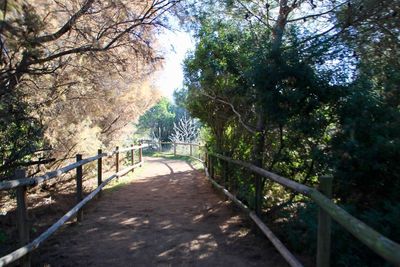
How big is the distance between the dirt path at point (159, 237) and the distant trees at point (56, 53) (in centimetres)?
183

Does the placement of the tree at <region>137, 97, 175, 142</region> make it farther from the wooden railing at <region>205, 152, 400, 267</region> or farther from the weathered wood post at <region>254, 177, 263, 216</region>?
the wooden railing at <region>205, 152, 400, 267</region>

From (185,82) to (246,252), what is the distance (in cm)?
654

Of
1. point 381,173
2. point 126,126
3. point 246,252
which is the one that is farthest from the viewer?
point 126,126

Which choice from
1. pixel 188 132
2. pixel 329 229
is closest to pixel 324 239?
pixel 329 229

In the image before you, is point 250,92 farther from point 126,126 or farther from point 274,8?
point 126,126

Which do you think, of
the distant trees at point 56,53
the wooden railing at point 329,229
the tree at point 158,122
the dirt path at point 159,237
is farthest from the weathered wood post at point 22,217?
the tree at point 158,122

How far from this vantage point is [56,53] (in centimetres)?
753

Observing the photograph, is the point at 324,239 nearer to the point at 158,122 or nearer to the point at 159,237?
the point at 159,237

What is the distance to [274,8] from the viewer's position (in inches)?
293

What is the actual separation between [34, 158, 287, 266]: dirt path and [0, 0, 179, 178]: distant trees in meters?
1.83

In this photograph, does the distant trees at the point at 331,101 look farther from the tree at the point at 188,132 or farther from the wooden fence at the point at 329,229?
the tree at the point at 188,132

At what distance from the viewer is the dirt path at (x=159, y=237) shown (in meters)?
5.00

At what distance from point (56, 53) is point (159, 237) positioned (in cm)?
402

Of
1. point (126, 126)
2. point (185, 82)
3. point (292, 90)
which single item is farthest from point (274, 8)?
point (126, 126)
